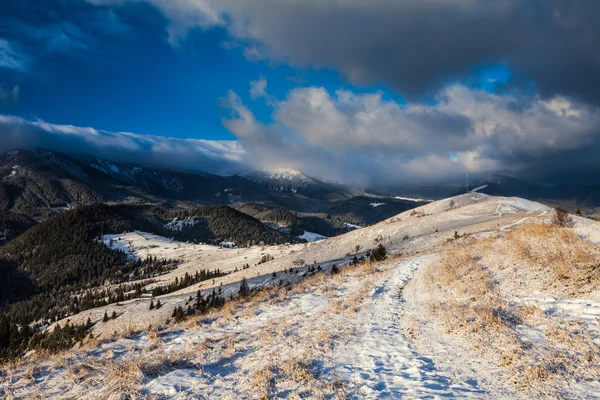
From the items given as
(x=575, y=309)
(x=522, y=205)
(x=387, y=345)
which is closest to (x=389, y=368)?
(x=387, y=345)

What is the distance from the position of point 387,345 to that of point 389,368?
5.95 feet

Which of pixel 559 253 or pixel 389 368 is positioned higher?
pixel 559 253

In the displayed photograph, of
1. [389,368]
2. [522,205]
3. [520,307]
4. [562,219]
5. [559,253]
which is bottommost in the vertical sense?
[389,368]

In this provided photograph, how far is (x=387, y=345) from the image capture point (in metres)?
10.6

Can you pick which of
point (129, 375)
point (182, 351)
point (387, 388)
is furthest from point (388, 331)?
point (129, 375)

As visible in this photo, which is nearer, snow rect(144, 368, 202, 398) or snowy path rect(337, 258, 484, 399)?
snowy path rect(337, 258, 484, 399)

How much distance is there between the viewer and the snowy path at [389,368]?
732 cm

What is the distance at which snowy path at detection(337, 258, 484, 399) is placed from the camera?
24.0 feet

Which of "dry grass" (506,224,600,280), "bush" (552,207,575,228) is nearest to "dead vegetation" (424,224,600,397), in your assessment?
"dry grass" (506,224,600,280)

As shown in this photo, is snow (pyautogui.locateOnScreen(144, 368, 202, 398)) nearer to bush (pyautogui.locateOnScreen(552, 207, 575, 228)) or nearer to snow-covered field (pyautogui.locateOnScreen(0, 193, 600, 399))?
snow-covered field (pyautogui.locateOnScreen(0, 193, 600, 399))

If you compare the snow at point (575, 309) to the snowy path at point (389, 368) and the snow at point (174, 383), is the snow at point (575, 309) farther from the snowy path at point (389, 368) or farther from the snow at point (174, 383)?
the snow at point (174, 383)

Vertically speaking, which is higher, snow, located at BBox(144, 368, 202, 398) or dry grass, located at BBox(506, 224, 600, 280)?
dry grass, located at BBox(506, 224, 600, 280)

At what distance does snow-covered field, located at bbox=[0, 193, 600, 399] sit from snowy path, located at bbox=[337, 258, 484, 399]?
0.04m

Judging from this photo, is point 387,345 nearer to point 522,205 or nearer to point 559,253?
point 559,253
